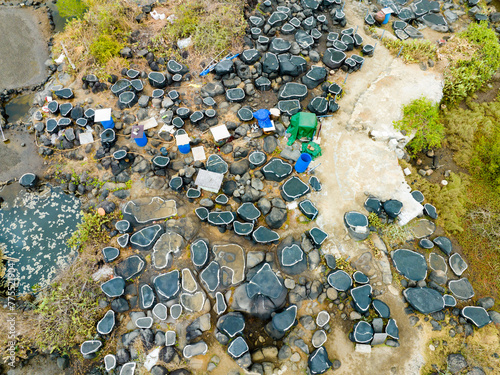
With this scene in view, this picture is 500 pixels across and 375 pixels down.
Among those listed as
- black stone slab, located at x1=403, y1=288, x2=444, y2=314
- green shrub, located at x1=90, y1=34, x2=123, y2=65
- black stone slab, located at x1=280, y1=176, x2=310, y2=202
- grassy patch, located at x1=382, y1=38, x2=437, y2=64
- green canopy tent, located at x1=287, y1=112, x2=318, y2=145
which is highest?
green shrub, located at x1=90, y1=34, x2=123, y2=65

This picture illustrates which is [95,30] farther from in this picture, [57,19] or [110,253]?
[110,253]

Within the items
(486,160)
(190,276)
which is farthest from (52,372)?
(486,160)

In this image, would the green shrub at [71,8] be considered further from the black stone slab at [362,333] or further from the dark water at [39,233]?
the black stone slab at [362,333]

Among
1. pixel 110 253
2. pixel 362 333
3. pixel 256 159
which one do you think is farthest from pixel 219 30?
pixel 362 333

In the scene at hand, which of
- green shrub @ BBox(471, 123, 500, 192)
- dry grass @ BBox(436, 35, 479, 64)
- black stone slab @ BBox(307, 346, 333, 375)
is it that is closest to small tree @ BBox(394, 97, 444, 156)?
green shrub @ BBox(471, 123, 500, 192)

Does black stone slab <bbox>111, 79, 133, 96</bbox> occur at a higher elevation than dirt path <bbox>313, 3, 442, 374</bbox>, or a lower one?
higher

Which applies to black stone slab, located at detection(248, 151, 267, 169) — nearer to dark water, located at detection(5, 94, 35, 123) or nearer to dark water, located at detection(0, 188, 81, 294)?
dark water, located at detection(0, 188, 81, 294)

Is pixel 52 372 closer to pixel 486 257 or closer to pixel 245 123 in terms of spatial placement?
pixel 245 123
